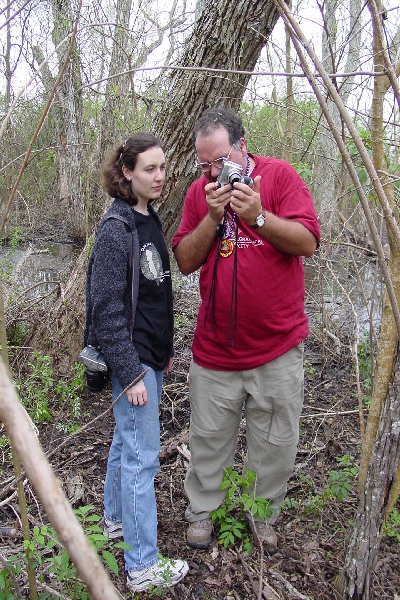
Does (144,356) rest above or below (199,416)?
above

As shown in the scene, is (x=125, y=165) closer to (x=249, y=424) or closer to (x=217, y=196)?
(x=217, y=196)

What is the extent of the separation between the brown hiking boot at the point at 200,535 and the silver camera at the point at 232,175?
5.26 feet

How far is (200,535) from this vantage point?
236cm

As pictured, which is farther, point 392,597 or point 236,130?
point 236,130

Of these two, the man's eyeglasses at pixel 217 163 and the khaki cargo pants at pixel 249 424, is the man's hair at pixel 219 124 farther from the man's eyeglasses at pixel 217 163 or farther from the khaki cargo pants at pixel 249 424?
the khaki cargo pants at pixel 249 424

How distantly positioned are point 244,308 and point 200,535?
112cm

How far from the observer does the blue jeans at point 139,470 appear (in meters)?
2.03

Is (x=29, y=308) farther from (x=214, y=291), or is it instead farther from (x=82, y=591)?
(x=82, y=591)

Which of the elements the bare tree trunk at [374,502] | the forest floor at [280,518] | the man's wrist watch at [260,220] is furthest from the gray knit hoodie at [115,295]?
the bare tree trunk at [374,502]

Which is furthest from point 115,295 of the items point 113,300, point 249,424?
point 249,424

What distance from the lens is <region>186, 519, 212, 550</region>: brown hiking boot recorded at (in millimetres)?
2354

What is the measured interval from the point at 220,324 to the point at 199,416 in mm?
480

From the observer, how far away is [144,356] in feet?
6.70

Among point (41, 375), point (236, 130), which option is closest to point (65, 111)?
point (41, 375)
